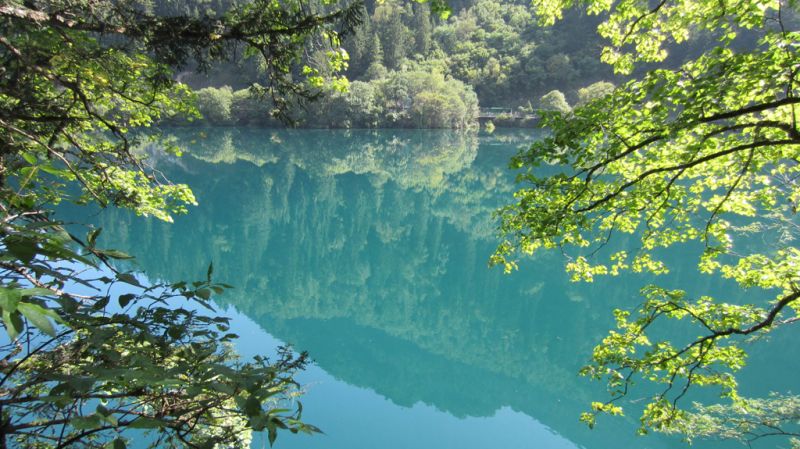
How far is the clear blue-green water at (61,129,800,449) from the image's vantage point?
31.8 feet

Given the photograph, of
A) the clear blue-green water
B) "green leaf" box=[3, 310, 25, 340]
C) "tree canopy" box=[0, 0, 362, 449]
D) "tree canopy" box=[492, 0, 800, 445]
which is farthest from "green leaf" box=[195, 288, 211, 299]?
the clear blue-green water

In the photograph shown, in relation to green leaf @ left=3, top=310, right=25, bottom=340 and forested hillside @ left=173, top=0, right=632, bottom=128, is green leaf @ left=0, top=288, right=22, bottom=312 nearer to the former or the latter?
green leaf @ left=3, top=310, right=25, bottom=340

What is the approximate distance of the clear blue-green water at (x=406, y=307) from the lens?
9695mm

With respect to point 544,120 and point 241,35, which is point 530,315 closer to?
point 544,120

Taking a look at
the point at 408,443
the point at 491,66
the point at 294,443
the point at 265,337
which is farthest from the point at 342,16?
the point at 491,66

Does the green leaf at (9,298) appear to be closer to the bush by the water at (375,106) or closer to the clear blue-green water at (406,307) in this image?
the clear blue-green water at (406,307)

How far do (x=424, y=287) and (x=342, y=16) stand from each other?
14.5 meters

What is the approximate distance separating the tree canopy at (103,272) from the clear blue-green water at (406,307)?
233cm

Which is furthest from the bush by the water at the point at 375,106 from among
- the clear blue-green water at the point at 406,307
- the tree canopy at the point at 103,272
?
the tree canopy at the point at 103,272

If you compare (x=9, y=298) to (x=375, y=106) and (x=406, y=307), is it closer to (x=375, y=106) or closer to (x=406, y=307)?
(x=406, y=307)

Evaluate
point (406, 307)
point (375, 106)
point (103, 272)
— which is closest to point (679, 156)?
point (103, 272)

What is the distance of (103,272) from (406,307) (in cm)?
1383

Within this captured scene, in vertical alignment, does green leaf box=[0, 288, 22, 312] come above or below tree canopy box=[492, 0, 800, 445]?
below

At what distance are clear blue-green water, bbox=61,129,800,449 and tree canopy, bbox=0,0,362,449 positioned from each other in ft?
7.63
